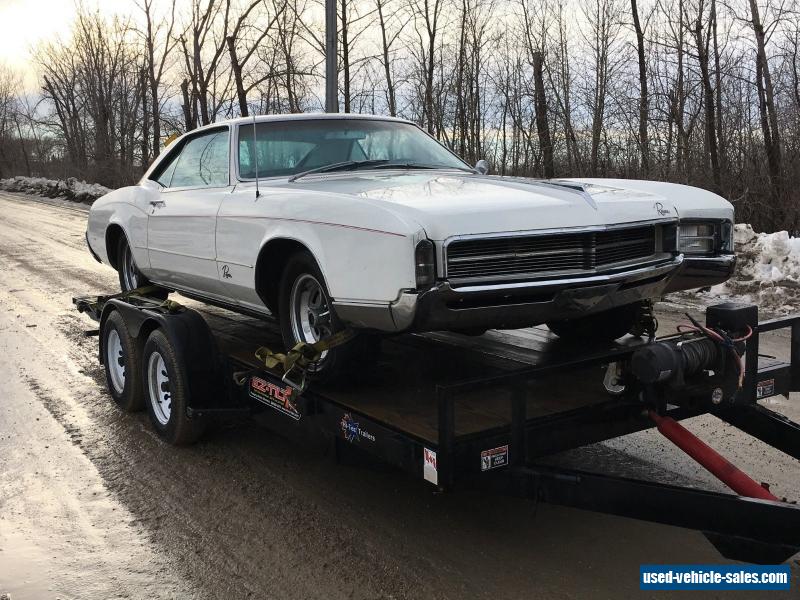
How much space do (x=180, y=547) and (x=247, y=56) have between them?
22111 mm

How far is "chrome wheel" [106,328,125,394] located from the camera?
5.41 m

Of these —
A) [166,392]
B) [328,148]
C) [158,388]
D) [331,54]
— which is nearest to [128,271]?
[158,388]

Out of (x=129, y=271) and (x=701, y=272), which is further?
(x=129, y=271)

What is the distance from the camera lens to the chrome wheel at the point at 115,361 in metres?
5.41

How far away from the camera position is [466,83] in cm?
2355

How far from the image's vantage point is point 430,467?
2930mm

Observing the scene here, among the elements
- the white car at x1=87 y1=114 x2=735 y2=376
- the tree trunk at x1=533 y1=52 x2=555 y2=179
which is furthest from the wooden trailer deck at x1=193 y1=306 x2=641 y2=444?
the tree trunk at x1=533 y1=52 x2=555 y2=179

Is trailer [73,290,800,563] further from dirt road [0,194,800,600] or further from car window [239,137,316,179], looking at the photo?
car window [239,137,316,179]

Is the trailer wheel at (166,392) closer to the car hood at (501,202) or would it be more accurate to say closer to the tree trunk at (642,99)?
the car hood at (501,202)

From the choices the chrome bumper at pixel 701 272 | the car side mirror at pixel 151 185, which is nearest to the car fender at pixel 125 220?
the car side mirror at pixel 151 185

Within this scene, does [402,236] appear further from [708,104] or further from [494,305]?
[708,104]

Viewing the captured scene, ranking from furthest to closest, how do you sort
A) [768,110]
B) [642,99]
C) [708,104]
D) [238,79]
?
[238,79], [642,99], [708,104], [768,110]

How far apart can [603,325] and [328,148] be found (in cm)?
204

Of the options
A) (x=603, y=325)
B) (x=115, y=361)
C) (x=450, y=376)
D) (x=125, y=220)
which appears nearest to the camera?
(x=450, y=376)
